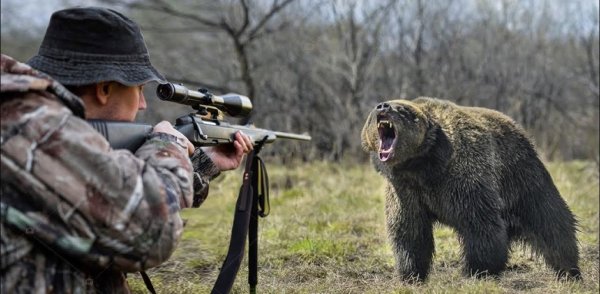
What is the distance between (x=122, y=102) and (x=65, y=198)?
65cm

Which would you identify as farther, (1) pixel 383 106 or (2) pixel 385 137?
(2) pixel 385 137

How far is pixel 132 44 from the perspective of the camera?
8.74 ft

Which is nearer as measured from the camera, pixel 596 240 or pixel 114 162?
pixel 114 162

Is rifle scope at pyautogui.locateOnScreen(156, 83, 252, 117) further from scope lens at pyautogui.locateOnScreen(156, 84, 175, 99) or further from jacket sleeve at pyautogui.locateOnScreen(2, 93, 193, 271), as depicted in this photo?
jacket sleeve at pyautogui.locateOnScreen(2, 93, 193, 271)

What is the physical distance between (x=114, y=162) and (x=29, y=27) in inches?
800

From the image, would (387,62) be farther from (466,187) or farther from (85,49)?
(85,49)

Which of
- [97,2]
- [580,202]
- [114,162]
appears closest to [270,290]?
[114,162]

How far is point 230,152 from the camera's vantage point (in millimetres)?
3891

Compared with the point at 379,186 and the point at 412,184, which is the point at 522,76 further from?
the point at 412,184

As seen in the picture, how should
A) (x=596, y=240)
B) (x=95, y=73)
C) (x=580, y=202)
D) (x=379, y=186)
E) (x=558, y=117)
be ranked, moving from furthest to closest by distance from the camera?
(x=558, y=117)
(x=379, y=186)
(x=580, y=202)
(x=596, y=240)
(x=95, y=73)

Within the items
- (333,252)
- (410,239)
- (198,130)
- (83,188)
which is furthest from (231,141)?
(333,252)

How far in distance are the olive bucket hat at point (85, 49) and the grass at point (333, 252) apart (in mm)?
2583

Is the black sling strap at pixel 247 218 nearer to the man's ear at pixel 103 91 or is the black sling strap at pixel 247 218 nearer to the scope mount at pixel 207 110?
the scope mount at pixel 207 110

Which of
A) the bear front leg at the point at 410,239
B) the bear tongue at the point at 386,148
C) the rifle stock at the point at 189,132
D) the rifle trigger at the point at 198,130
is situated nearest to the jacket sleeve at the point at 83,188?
the rifle stock at the point at 189,132
